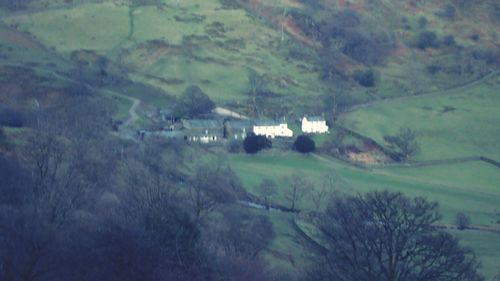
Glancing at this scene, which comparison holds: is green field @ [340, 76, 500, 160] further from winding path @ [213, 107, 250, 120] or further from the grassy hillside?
winding path @ [213, 107, 250, 120]

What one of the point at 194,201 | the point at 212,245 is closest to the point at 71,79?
the point at 194,201

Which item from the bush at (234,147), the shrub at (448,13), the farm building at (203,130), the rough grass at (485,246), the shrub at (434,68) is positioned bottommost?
the rough grass at (485,246)

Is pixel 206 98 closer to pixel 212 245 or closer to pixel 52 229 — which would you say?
pixel 212 245

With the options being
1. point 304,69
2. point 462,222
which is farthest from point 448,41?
point 462,222

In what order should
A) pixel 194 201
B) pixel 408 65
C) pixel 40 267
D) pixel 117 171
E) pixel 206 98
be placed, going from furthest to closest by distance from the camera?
pixel 408 65 < pixel 206 98 < pixel 117 171 < pixel 194 201 < pixel 40 267

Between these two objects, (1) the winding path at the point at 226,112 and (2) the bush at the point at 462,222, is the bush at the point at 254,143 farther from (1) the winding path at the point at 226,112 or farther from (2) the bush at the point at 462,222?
(2) the bush at the point at 462,222

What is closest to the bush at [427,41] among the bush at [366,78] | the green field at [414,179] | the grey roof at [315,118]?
the bush at [366,78]
